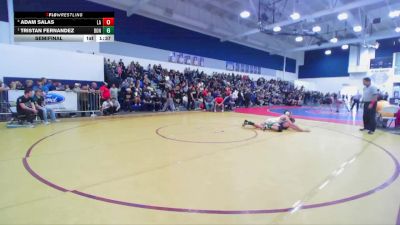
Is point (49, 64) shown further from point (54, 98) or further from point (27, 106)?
point (27, 106)

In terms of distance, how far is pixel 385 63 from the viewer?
23.2 metres

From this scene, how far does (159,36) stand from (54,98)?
9013 mm

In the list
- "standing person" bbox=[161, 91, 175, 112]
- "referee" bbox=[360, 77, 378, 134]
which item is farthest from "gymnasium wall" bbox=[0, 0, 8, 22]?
"referee" bbox=[360, 77, 378, 134]

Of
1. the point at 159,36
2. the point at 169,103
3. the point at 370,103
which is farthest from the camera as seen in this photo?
the point at 159,36

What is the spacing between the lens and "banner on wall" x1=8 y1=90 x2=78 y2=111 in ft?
26.8

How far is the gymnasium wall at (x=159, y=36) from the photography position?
38.7 feet

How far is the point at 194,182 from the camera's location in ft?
9.32

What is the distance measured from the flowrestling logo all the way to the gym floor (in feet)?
12.3

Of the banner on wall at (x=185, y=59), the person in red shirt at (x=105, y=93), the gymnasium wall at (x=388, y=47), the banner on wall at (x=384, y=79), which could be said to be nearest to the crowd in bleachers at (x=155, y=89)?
the person in red shirt at (x=105, y=93)

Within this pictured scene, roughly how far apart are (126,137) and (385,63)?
2670 centimetres

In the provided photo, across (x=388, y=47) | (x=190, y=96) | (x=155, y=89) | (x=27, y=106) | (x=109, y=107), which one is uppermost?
(x=388, y=47)

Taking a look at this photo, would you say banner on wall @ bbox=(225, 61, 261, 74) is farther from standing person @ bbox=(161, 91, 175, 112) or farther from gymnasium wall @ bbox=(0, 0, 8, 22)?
gymnasium wall @ bbox=(0, 0, 8, 22)

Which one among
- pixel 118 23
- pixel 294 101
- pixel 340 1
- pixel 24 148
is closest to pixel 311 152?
pixel 24 148

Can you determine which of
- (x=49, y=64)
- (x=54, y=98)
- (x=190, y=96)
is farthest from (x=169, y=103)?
(x=49, y=64)
